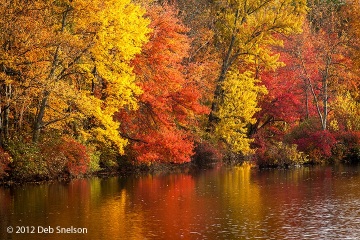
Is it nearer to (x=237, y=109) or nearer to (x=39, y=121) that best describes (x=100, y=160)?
(x=39, y=121)

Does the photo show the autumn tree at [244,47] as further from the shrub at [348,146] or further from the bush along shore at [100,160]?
the shrub at [348,146]

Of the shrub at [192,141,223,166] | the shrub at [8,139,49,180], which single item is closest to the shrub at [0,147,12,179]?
the shrub at [8,139,49,180]

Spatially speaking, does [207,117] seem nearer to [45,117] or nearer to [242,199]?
[45,117]

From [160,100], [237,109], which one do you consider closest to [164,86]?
[160,100]

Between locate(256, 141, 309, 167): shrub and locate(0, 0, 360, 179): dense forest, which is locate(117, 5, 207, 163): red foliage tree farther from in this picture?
locate(256, 141, 309, 167): shrub

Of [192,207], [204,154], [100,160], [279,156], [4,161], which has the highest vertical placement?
[204,154]

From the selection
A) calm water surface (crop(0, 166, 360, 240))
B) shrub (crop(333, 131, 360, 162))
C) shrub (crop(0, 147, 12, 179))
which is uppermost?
shrub (crop(333, 131, 360, 162))

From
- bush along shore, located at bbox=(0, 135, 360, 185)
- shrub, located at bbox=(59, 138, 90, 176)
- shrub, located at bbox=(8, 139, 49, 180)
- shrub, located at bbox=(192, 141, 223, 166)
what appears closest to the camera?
shrub, located at bbox=(8, 139, 49, 180)

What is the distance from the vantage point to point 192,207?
2534cm

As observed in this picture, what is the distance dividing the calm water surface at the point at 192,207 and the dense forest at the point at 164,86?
349cm

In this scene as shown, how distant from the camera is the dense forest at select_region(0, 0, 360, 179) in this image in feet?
108

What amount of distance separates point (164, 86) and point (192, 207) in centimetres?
1692

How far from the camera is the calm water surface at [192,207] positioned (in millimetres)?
20125

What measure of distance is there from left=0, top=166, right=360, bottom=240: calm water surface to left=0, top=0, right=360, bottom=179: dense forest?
11.4 ft
